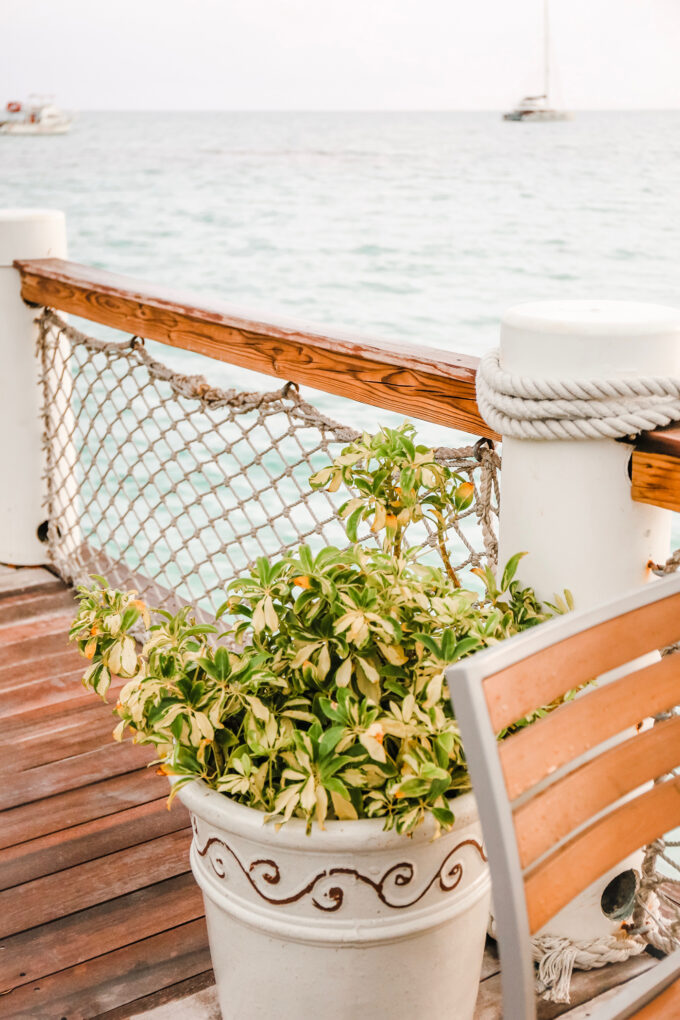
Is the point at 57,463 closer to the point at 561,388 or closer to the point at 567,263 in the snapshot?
the point at 561,388

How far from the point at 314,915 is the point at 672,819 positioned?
0.32 meters

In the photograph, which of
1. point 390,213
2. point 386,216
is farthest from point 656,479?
point 390,213

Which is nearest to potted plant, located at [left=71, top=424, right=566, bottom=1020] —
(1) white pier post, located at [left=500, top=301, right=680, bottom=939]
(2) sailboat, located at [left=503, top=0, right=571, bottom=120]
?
(1) white pier post, located at [left=500, top=301, right=680, bottom=939]

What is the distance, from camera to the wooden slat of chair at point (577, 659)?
64cm

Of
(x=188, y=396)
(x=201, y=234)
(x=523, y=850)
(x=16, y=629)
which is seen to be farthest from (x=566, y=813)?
(x=201, y=234)

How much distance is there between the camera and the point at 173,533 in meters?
6.23

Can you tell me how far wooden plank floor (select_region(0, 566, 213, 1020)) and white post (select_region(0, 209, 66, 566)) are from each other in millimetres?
530

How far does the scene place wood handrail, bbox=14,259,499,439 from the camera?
129cm

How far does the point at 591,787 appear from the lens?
70 cm

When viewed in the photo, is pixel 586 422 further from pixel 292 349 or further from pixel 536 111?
pixel 536 111

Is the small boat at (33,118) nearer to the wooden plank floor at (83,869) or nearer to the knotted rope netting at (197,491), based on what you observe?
the knotted rope netting at (197,491)

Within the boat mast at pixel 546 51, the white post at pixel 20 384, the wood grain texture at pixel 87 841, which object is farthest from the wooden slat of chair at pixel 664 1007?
the boat mast at pixel 546 51

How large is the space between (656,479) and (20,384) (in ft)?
5.71

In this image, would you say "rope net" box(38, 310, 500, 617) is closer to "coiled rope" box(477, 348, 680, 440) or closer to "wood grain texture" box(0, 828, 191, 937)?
"coiled rope" box(477, 348, 680, 440)
